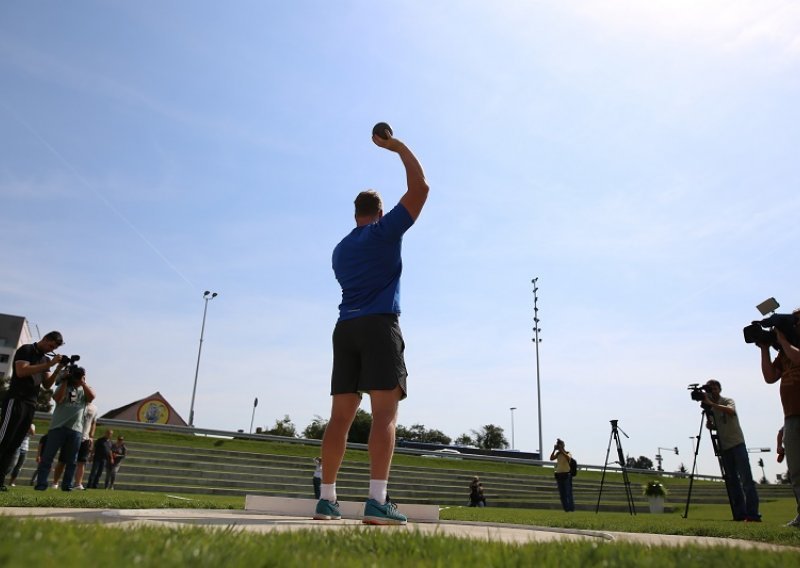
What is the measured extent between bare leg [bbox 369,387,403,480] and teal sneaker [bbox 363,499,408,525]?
18cm

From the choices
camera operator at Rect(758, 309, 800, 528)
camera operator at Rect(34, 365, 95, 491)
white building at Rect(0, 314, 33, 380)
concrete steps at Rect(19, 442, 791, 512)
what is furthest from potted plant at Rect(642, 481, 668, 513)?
white building at Rect(0, 314, 33, 380)

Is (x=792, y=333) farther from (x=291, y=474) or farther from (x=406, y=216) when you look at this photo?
(x=291, y=474)

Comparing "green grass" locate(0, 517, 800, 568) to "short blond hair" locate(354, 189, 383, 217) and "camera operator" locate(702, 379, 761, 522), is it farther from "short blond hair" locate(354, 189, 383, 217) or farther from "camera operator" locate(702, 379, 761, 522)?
"camera operator" locate(702, 379, 761, 522)

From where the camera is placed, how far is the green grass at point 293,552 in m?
1.35

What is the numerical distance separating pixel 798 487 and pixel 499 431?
7823 cm

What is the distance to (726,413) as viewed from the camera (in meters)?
7.93

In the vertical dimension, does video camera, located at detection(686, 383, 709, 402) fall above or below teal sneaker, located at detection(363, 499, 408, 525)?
above

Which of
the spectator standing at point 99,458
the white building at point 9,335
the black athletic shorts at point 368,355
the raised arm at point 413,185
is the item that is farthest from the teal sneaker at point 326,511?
the white building at point 9,335

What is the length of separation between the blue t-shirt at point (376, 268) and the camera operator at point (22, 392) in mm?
3903

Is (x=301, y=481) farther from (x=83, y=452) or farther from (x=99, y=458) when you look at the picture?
(x=83, y=452)

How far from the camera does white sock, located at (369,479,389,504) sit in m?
3.34

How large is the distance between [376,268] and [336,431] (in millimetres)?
1121

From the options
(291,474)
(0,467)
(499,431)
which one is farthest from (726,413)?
(499,431)

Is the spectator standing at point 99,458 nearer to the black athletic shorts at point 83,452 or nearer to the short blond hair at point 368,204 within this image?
the black athletic shorts at point 83,452
